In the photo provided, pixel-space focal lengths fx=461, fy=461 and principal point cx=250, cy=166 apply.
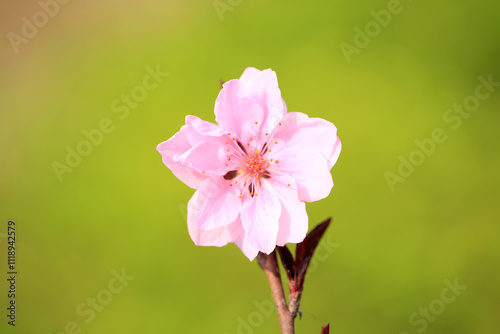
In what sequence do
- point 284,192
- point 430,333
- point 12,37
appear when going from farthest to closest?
1. point 12,37
2. point 430,333
3. point 284,192

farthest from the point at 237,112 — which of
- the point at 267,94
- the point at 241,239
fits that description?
the point at 241,239

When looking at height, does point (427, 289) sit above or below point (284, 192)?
below

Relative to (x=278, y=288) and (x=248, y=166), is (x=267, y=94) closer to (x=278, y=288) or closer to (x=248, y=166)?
(x=248, y=166)

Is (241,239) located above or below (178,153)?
below

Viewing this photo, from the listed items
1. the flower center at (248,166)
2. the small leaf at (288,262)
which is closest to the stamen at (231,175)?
the flower center at (248,166)

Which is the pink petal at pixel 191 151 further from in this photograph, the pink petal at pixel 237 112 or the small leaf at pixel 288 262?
the small leaf at pixel 288 262

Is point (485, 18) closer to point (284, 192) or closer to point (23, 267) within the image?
point (284, 192)

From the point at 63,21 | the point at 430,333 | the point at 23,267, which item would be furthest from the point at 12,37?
the point at 430,333
